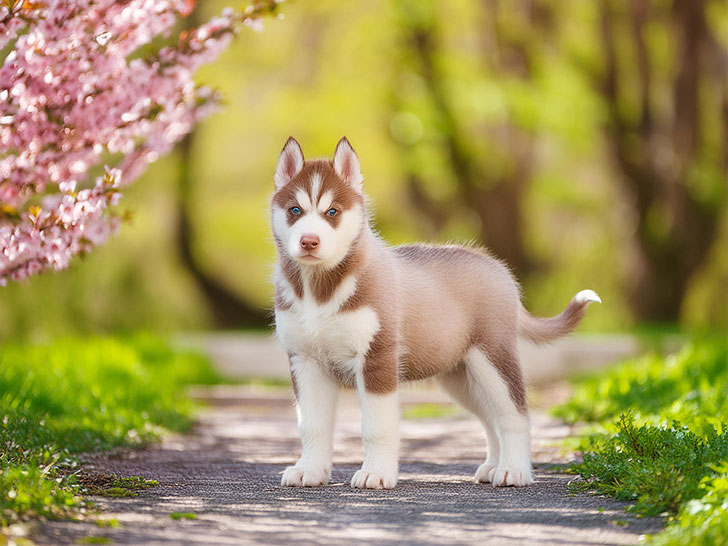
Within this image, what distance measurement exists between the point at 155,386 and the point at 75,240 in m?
3.43

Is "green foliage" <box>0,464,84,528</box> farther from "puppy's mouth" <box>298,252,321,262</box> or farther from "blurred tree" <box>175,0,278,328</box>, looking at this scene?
"blurred tree" <box>175,0,278,328</box>

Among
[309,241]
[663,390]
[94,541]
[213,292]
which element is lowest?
[94,541]

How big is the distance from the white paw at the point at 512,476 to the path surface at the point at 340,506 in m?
0.07

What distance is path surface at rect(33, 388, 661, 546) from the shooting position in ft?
13.4

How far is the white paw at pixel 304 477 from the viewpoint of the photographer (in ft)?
17.6

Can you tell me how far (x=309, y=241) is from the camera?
199 inches

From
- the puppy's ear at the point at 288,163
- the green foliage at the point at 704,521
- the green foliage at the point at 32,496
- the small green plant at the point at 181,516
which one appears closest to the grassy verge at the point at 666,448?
the green foliage at the point at 704,521

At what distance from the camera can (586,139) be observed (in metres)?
18.3

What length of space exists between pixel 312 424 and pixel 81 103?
8.48 ft

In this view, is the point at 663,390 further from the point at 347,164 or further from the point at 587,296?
the point at 347,164

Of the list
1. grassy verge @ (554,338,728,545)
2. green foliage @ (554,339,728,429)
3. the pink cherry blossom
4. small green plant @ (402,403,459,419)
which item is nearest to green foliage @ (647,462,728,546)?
grassy verge @ (554,338,728,545)

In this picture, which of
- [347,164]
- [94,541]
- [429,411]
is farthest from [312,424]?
[429,411]

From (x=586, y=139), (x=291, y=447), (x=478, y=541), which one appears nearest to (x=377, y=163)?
(x=586, y=139)

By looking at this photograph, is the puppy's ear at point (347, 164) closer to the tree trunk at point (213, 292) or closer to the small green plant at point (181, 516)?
the small green plant at point (181, 516)
